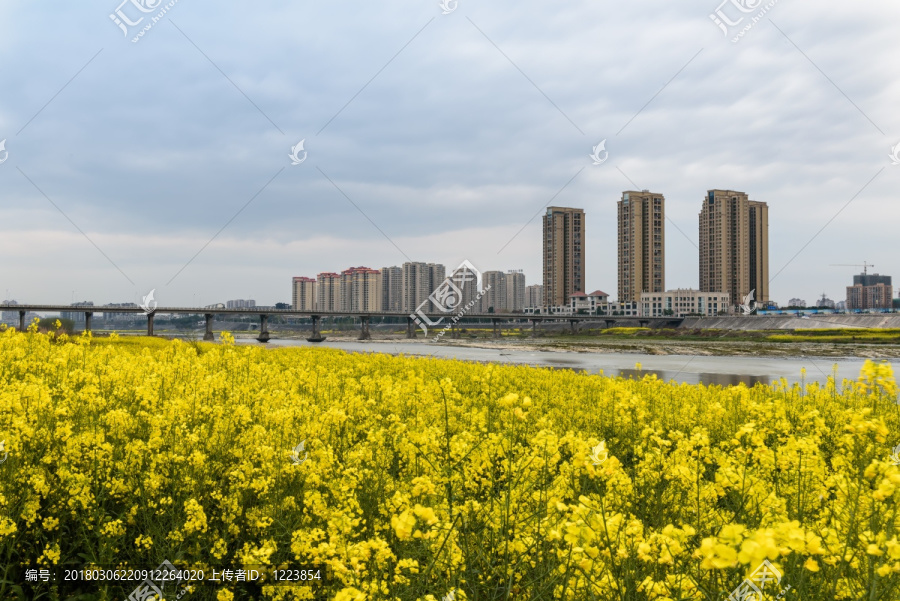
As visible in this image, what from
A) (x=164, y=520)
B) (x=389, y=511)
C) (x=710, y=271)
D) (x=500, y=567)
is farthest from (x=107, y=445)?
(x=710, y=271)

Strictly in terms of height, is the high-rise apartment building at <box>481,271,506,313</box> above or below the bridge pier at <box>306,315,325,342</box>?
above

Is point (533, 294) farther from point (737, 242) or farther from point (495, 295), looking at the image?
point (737, 242)

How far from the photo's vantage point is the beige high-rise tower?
104750 millimetres

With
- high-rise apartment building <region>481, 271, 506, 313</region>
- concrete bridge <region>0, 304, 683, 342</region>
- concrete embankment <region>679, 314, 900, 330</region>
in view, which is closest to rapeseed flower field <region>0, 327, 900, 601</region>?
concrete bridge <region>0, 304, 683, 342</region>

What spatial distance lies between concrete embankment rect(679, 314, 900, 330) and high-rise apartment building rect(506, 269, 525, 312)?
214 feet

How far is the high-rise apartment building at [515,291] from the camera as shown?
5612 inches

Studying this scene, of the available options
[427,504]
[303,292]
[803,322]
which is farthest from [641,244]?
[427,504]

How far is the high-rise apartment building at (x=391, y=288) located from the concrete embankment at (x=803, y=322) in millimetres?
57636

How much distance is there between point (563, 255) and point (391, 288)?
38816 mm

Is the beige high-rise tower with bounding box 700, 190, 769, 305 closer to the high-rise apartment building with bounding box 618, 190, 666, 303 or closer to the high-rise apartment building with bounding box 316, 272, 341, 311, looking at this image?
the high-rise apartment building with bounding box 618, 190, 666, 303

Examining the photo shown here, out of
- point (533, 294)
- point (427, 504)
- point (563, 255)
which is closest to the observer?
point (427, 504)

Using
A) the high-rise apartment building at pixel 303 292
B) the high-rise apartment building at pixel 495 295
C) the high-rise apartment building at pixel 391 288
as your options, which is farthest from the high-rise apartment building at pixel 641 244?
the high-rise apartment building at pixel 303 292

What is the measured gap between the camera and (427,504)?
3104 millimetres

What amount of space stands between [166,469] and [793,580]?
3.73 m
